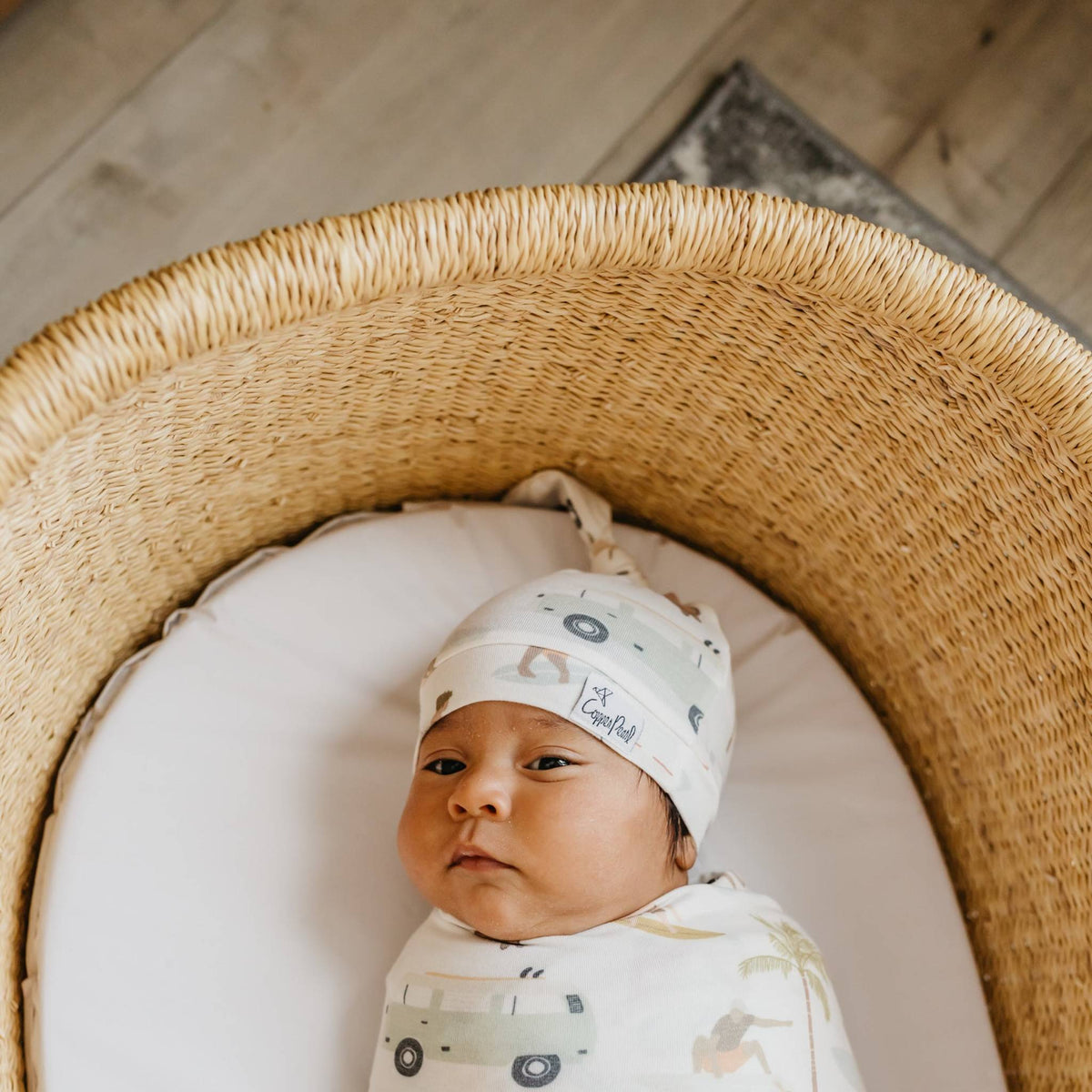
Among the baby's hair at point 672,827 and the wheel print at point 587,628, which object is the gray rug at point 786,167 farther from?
the baby's hair at point 672,827

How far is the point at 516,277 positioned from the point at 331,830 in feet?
1.54

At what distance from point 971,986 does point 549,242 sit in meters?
0.67

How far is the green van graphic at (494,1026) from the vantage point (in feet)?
2.42

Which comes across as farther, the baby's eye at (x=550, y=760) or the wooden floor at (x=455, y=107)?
the wooden floor at (x=455, y=107)

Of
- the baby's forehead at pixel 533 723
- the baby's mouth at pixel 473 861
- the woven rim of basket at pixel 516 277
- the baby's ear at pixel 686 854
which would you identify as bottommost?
the baby's mouth at pixel 473 861

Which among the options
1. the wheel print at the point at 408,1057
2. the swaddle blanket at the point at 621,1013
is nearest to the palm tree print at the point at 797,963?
the swaddle blanket at the point at 621,1013

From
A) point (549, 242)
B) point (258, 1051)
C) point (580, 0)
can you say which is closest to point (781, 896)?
point (258, 1051)

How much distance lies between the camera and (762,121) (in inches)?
51.7

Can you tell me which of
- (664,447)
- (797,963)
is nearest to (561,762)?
(797,963)

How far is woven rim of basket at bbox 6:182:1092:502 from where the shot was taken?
62 centimetres

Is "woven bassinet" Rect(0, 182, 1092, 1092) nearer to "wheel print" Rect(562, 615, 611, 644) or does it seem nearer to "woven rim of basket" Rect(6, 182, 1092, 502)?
"woven rim of basket" Rect(6, 182, 1092, 502)

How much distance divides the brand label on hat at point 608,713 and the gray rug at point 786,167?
0.71m

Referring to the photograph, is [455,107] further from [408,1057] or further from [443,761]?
[408,1057]

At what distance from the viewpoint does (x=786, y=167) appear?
51.1 inches
